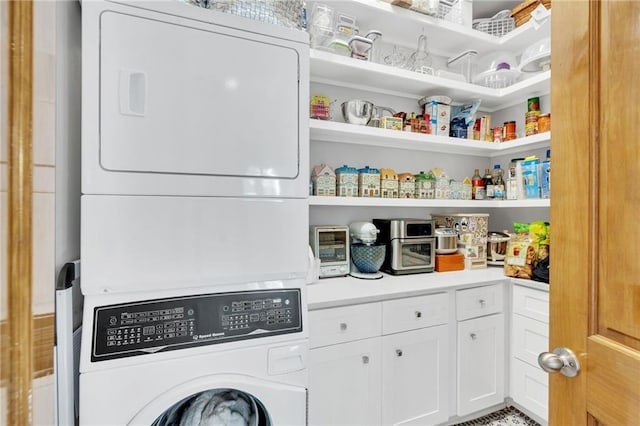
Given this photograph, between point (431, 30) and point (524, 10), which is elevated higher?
point (524, 10)

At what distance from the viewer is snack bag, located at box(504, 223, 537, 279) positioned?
6.29 feet

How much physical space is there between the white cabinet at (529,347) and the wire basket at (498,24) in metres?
1.88

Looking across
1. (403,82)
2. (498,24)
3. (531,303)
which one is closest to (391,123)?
(403,82)

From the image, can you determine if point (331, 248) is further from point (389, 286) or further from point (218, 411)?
point (218, 411)

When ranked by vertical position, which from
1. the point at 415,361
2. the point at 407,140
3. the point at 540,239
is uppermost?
the point at 407,140

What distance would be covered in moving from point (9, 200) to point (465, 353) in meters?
2.10

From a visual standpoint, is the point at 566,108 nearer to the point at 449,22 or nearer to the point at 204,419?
the point at 204,419

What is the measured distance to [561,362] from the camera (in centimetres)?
74

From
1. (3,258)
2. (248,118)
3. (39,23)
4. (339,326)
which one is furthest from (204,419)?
(39,23)

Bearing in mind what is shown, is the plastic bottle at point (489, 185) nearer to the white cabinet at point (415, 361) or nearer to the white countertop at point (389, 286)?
the white countertop at point (389, 286)

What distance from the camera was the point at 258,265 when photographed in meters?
1.05

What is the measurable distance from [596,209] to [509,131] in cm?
195

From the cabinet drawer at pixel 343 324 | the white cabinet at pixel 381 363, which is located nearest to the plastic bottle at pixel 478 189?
the white cabinet at pixel 381 363

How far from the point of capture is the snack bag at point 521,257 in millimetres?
1918
